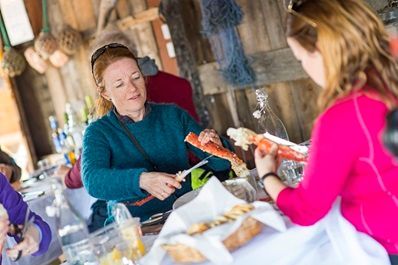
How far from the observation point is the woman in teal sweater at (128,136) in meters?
2.18

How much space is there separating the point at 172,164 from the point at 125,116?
0.87 ft

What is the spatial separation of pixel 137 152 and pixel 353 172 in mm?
1071

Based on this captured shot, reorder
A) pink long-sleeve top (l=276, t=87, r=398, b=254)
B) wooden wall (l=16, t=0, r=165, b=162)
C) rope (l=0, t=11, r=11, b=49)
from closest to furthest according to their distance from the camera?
pink long-sleeve top (l=276, t=87, r=398, b=254) → wooden wall (l=16, t=0, r=165, b=162) → rope (l=0, t=11, r=11, b=49)

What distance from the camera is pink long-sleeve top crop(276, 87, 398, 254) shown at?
136cm

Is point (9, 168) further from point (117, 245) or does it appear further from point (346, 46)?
point (346, 46)

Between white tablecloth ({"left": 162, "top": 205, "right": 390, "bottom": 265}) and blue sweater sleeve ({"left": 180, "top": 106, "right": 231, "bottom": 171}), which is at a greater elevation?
blue sweater sleeve ({"left": 180, "top": 106, "right": 231, "bottom": 171})

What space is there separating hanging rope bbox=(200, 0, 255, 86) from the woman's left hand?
2615 mm

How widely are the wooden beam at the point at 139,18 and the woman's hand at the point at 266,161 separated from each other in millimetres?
3614

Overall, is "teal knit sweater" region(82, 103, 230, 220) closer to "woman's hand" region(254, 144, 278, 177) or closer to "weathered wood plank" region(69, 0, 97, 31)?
"woman's hand" region(254, 144, 278, 177)

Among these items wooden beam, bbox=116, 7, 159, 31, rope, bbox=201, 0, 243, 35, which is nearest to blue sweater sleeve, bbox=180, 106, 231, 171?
rope, bbox=201, 0, 243, 35

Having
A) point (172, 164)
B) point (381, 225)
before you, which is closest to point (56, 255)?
A: point (172, 164)

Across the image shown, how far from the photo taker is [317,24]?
140 centimetres

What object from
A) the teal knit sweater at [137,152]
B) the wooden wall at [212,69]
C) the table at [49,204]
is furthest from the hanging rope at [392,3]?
the table at [49,204]

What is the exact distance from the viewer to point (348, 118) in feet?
4.46
